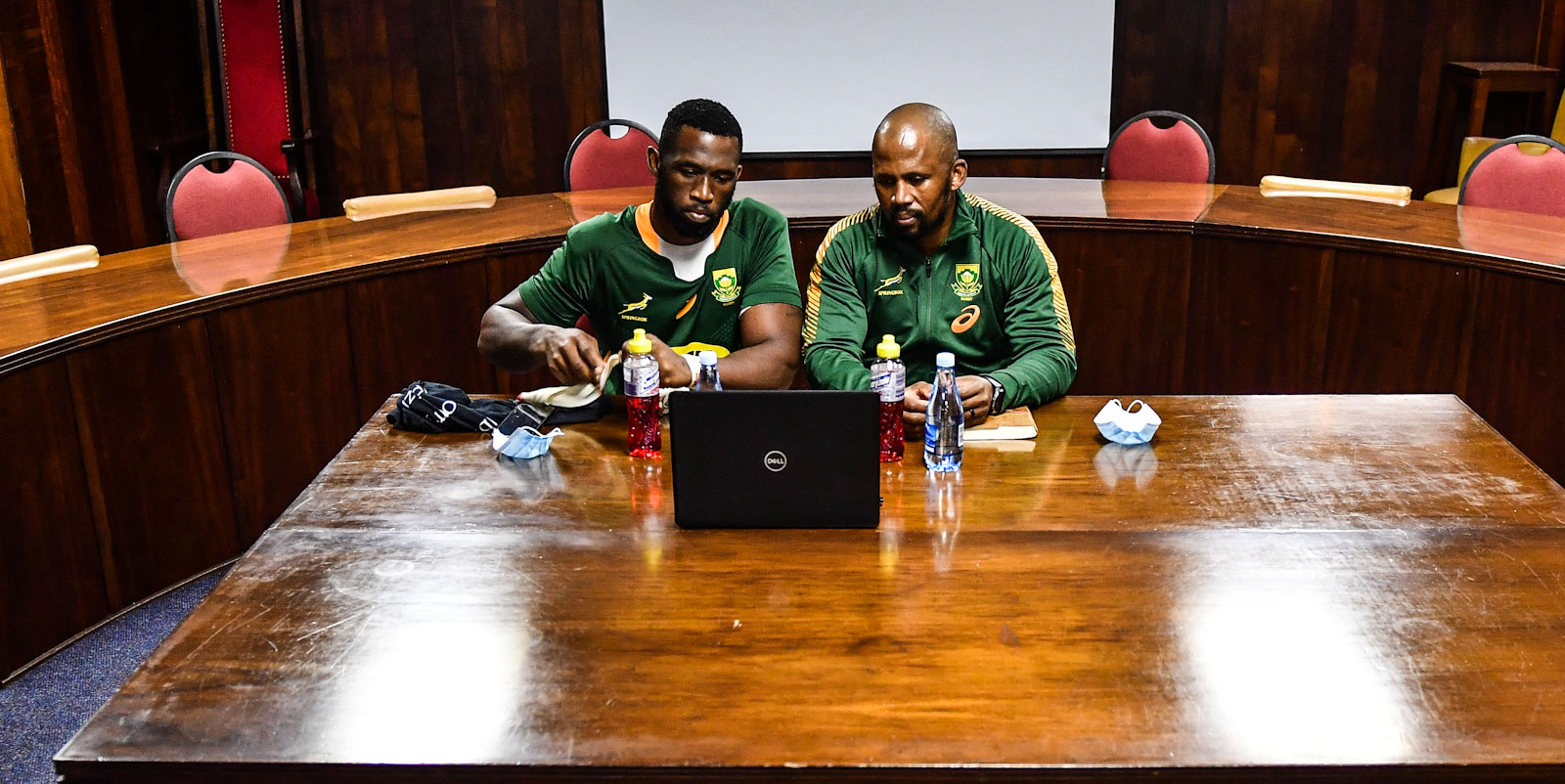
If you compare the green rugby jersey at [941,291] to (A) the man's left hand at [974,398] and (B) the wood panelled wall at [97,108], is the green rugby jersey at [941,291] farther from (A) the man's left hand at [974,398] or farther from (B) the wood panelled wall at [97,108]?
(B) the wood panelled wall at [97,108]

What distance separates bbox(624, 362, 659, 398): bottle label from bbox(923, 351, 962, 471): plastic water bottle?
47 cm

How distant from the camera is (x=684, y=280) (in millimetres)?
2715

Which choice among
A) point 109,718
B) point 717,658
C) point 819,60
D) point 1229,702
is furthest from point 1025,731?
point 819,60

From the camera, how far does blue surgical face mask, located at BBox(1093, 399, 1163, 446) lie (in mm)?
2193

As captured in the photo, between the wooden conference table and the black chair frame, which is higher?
the black chair frame

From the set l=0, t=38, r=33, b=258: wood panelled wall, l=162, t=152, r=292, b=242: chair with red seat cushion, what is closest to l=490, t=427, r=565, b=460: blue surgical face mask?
l=162, t=152, r=292, b=242: chair with red seat cushion

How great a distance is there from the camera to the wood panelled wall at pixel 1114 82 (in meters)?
5.55

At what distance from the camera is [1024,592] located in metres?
1.68

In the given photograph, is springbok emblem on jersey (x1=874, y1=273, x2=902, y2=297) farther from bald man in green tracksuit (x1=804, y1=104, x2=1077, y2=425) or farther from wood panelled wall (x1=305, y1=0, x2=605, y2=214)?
wood panelled wall (x1=305, y1=0, x2=605, y2=214)

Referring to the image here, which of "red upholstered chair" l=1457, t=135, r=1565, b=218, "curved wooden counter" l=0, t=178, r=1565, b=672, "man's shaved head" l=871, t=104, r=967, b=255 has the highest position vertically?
"man's shaved head" l=871, t=104, r=967, b=255

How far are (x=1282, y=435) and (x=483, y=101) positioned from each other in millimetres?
4367

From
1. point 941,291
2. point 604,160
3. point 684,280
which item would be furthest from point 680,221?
point 604,160

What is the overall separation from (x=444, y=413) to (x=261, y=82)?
3.57 metres

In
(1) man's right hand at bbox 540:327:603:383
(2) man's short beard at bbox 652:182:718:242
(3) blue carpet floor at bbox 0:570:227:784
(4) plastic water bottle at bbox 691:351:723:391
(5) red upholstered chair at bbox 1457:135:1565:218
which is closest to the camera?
(4) plastic water bottle at bbox 691:351:723:391
